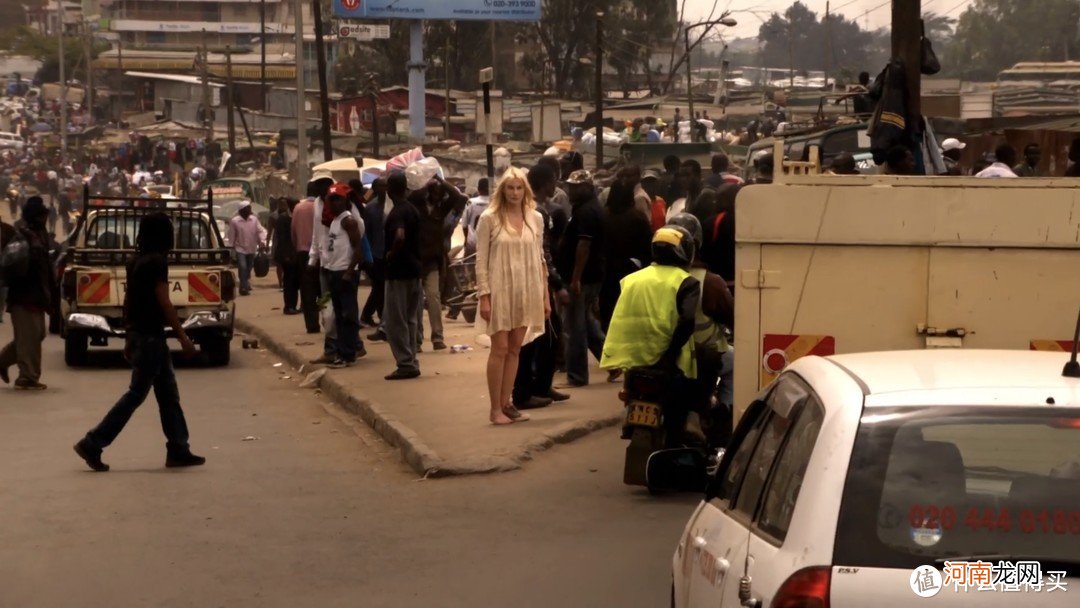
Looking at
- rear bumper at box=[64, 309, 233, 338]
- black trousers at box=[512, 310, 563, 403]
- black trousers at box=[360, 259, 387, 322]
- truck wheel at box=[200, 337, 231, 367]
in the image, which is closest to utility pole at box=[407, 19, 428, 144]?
black trousers at box=[360, 259, 387, 322]

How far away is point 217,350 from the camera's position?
57.6 feet

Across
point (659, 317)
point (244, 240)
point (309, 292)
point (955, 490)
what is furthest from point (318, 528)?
point (244, 240)

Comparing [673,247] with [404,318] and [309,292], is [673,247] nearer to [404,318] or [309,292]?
[404,318]

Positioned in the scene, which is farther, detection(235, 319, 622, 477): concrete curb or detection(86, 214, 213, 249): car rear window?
detection(86, 214, 213, 249): car rear window

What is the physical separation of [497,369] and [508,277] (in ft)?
2.18

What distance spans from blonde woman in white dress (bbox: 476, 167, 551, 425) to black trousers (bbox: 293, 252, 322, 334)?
833 centimetres

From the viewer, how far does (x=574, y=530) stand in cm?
825

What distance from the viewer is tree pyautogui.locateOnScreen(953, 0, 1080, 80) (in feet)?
251

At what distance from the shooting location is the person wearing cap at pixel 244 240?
2880cm

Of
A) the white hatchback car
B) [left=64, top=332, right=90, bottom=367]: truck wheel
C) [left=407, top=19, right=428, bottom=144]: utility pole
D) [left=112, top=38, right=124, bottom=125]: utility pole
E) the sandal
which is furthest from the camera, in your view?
[left=112, top=38, right=124, bottom=125]: utility pole

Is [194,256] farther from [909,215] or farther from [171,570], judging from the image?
[909,215]

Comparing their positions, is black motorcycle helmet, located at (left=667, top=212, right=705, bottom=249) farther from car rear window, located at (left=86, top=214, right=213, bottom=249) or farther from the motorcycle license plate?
car rear window, located at (left=86, top=214, right=213, bottom=249)

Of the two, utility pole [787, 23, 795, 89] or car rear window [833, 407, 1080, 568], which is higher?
utility pole [787, 23, 795, 89]

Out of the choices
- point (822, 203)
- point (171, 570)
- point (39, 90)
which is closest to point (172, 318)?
point (171, 570)
